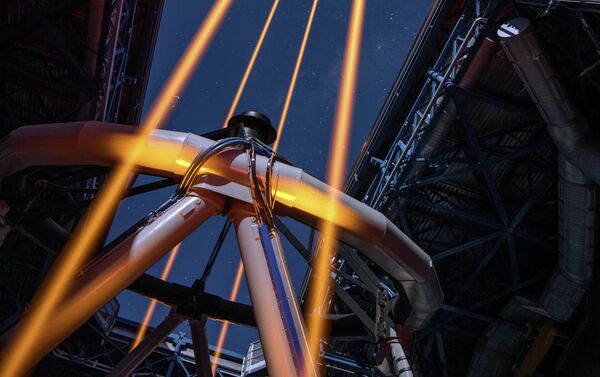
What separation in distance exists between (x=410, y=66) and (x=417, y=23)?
10.8 meters

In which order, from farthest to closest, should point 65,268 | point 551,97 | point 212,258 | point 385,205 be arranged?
point 385,205, point 551,97, point 212,258, point 65,268

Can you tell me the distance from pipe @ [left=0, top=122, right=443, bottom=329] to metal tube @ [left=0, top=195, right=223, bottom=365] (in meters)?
0.51

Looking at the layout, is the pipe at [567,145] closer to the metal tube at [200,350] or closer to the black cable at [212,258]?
the black cable at [212,258]

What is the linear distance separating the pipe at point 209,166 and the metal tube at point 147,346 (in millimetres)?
2234

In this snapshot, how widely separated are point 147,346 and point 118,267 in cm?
250

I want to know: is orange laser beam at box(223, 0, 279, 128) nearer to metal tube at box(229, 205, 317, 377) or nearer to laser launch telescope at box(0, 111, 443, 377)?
laser launch telescope at box(0, 111, 443, 377)

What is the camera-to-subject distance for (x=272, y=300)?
4.02 metres

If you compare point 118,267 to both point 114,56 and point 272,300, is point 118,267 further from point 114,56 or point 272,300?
point 114,56

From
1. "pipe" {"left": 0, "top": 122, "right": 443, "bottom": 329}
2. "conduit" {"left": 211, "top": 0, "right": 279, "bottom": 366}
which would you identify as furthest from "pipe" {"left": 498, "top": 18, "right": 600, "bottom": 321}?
"conduit" {"left": 211, "top": 0, "right": 279, "bottom": 366}

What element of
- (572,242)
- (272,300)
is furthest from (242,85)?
(272,300)

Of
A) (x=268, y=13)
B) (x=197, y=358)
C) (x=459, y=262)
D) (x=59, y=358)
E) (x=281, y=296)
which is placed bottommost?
(x=59, y=358)

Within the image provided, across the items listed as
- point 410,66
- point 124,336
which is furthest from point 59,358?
point 410,66

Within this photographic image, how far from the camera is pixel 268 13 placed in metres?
25.1

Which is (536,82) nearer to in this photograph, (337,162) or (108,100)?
(108,100)
